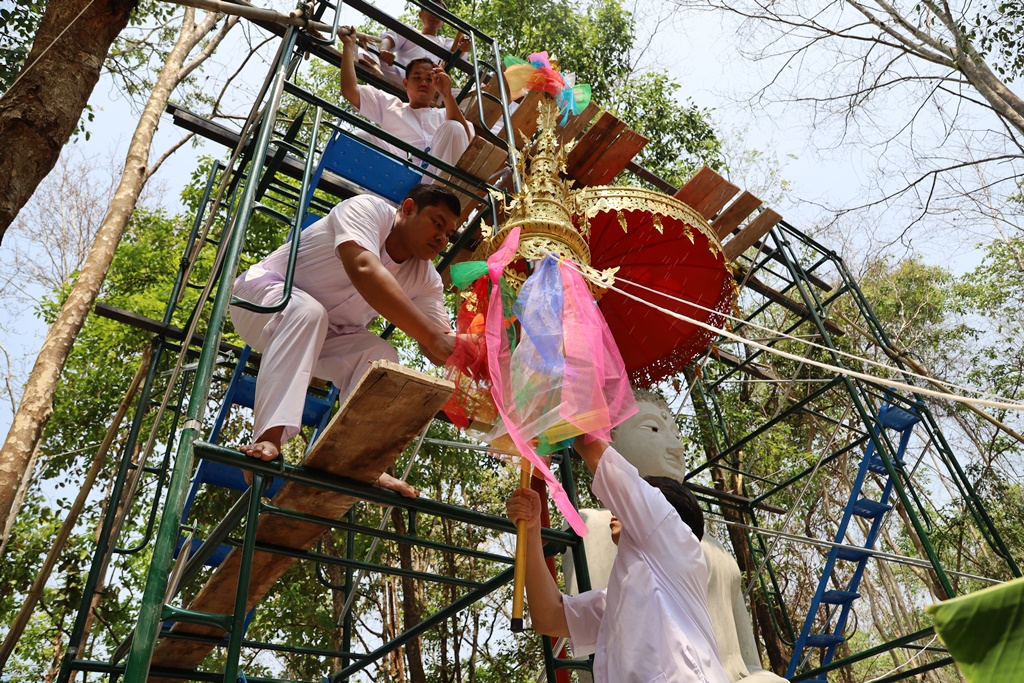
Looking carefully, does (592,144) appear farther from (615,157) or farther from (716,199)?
(716,199)

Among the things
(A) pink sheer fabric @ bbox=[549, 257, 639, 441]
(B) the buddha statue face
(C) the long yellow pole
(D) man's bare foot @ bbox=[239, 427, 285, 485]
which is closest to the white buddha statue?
(B) the buddha statue face

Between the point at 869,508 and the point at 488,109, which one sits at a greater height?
the point at 488,109

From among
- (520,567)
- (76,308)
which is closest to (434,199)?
(520,567)

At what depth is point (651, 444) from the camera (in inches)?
235

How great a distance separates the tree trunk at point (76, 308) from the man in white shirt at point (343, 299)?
3780 mm

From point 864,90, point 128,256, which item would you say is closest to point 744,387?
point 864,90

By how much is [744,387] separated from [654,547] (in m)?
10.7

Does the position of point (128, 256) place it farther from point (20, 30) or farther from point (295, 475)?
point (295, 475)

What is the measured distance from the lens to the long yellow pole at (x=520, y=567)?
2.25 metres

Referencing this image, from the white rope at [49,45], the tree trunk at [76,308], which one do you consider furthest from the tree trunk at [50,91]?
the tree trunk at [76,308]

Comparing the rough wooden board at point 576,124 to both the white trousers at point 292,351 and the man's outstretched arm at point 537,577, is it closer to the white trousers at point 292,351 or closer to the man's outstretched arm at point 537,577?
the white trousers at point 292,351

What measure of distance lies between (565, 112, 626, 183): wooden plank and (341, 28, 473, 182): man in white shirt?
4.07ft

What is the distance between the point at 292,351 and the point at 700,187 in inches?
176

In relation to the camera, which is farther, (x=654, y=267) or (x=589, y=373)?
(x=654, y=267)
